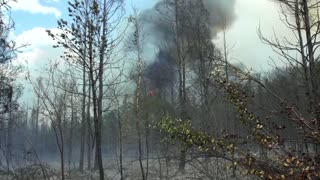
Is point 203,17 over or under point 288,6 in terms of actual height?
over

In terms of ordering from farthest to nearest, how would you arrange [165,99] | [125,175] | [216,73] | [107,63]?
[165,99], [125,175], [107,63], [216,73]

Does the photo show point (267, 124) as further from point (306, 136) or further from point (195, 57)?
point (195, 57)

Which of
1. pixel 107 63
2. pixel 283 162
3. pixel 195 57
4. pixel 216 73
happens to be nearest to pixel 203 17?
pixel 195 57

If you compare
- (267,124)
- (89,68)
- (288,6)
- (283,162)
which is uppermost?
(288,6)

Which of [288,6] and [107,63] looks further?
[107,63]

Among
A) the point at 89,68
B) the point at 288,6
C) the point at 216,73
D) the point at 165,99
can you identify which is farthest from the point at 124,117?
the point at 216,73

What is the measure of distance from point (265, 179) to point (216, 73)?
2212mm

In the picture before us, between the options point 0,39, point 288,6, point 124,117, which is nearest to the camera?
point 288,6

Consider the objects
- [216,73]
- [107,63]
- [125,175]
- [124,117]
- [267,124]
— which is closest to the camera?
[267,124]

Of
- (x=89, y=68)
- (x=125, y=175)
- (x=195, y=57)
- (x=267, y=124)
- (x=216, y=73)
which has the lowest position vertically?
(x=125, y=175)

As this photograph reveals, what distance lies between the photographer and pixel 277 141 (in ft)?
20.5

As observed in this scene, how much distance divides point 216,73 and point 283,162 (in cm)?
217

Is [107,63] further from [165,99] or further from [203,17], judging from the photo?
[165,99]

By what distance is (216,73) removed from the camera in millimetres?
7387
